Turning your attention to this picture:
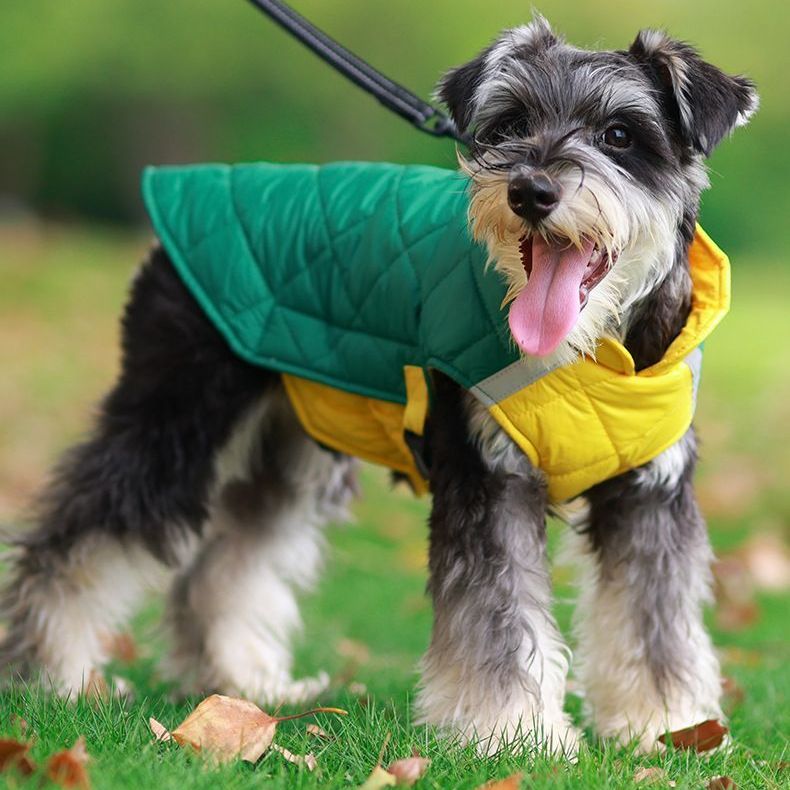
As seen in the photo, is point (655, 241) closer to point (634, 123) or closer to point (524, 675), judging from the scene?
point (634, 123)

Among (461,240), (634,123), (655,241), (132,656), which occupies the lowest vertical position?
(132,656)

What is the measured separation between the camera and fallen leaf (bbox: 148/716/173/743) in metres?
3.49

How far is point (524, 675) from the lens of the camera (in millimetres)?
3781

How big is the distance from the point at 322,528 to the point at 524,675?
1.91 metres

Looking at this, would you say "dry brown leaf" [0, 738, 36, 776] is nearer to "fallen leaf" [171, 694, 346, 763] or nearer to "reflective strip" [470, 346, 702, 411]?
"fallen leaf" [171, 694, 346, 763]

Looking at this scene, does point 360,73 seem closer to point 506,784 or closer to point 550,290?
point 550,290

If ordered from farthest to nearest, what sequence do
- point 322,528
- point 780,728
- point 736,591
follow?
point 736,591
point 322,528
point 780,728

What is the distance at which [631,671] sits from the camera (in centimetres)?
427

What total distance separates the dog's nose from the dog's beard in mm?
21

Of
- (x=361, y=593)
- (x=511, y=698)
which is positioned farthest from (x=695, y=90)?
(x=361, y=593)

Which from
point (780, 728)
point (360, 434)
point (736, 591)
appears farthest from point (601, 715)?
point (736, 591)

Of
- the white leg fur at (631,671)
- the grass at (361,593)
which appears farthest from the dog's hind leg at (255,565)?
the white leg fur at (631,671)

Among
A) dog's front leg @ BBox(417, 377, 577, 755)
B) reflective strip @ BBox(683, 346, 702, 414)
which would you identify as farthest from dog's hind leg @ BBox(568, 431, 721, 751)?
dog's front leg @ BBox(417, 377, 577, 755)

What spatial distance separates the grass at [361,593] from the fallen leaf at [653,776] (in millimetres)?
33
